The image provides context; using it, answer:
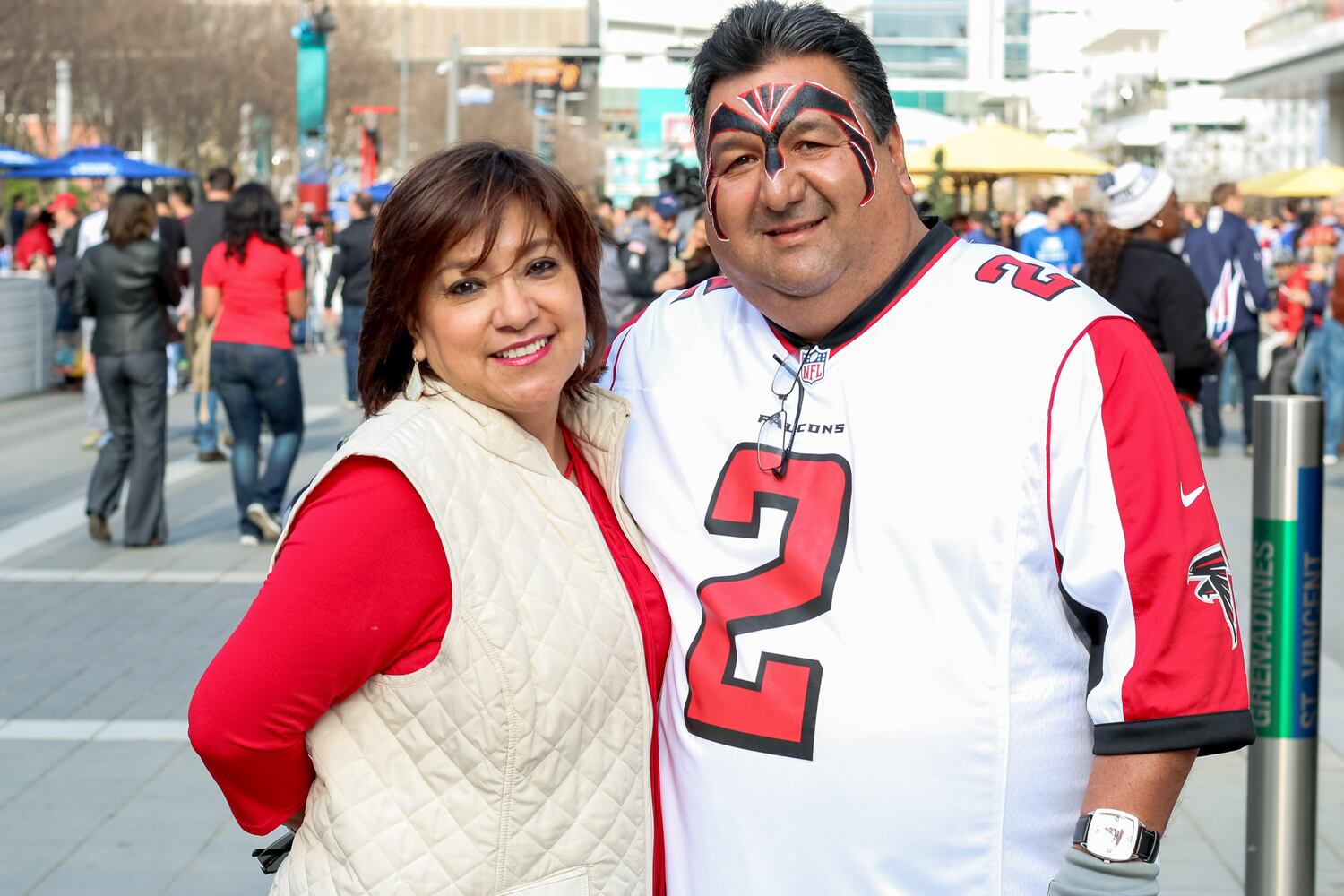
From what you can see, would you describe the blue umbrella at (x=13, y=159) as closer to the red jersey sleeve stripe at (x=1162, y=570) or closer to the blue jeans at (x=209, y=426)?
the blue jeans at (x=209, y=426)

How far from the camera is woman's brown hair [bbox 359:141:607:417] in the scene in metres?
2.28

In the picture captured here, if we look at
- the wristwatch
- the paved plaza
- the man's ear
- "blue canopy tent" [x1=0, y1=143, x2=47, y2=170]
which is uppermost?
"blue canopy tent" [x1=0, y1=143, x2=47, y2=170]

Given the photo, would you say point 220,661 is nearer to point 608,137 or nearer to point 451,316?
point 451,316

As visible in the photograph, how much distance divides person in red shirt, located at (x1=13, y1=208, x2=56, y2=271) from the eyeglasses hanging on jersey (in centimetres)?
1755

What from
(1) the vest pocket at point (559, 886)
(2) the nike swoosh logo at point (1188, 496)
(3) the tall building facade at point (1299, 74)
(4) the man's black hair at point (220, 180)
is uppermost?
(3) the tall building facade at point (1299, 74)

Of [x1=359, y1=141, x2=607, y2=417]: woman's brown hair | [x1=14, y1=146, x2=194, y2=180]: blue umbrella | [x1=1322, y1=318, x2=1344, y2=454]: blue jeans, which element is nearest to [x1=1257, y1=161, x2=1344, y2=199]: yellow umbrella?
[x1=1322, y1=318, x2=1344, y2=454]: blue jeans

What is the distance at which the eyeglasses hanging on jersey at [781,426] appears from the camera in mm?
2314

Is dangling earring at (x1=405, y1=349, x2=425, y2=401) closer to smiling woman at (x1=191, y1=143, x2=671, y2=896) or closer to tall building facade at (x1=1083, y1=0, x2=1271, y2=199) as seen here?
smiling woman at (x1=191, y1=143, x2=671, y2=896)

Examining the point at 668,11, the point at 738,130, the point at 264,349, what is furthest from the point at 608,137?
the point at 738,130

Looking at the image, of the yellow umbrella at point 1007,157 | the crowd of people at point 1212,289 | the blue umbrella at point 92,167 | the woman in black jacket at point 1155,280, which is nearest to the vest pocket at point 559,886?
the crowd of people at point 1212,289

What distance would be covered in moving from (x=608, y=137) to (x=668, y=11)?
1016 inches

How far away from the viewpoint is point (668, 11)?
427 feet

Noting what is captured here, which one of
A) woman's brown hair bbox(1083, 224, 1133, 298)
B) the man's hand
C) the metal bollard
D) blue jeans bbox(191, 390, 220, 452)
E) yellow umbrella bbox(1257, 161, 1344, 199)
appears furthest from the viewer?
yellow umbrella bbox(1257, 161, 1344, 199)

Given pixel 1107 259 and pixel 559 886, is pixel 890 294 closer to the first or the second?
pixel 559 886
